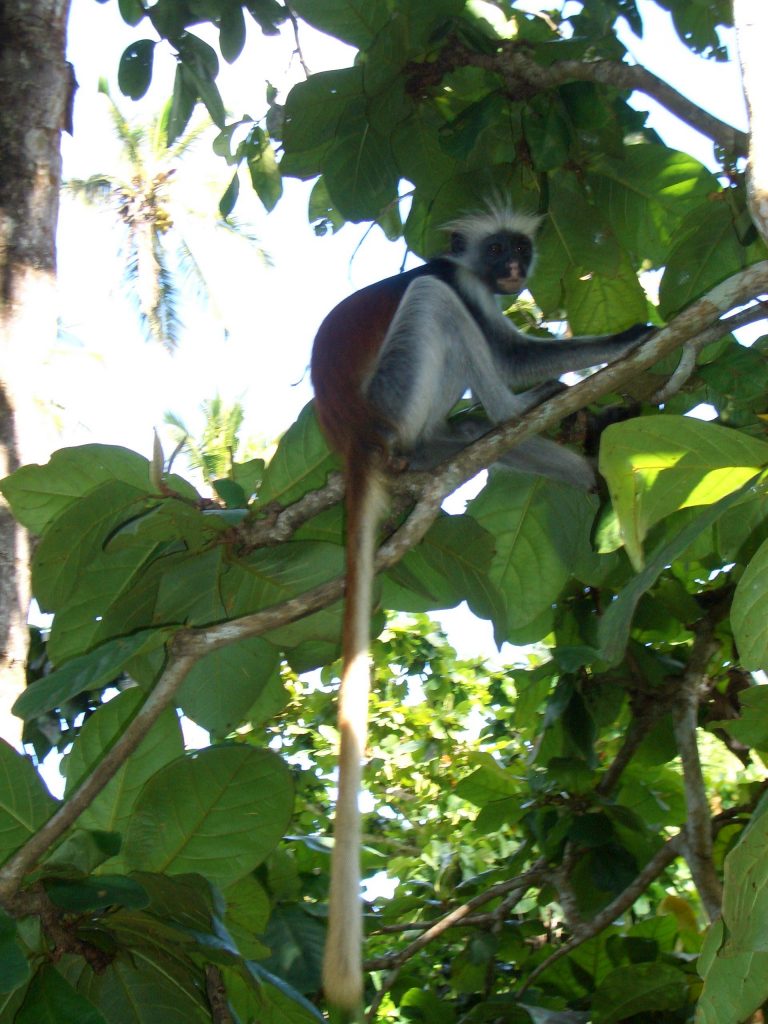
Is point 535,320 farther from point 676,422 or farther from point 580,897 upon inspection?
point 676,422

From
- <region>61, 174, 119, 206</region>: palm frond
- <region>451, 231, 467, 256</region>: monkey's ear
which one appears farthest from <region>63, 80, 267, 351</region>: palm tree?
<region>451, 231, 467, 256</region>: monkey's ear

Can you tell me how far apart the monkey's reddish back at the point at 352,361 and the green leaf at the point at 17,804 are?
3.96 feet

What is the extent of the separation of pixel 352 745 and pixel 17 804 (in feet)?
1.73

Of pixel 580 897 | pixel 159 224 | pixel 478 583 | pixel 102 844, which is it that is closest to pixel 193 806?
pixel 102 844

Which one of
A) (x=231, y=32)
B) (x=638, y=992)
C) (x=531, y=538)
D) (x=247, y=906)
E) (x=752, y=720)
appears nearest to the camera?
(x=752, y=720)

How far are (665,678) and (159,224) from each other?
23.6 meters

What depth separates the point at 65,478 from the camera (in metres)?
2.02

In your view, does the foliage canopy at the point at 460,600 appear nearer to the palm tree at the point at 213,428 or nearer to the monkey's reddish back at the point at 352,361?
the monkey's reddish back at the point at 352,361

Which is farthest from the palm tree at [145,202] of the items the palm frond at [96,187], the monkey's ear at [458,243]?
the monkey's ear at [458,243]

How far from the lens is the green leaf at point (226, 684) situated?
212 cm

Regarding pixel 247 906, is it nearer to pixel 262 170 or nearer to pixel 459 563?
pixel 459 563

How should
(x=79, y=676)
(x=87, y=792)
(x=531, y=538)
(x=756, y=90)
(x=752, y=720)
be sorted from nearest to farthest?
1. (x=756, y=90)
2. (x=87, y=792)
3. (x=79, y=676)
4. (x=752, y=720)
5. (x=531, y=538)

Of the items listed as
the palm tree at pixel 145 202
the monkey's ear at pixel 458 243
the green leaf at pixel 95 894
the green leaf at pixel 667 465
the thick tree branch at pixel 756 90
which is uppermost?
the palm tree at pixel 145 202

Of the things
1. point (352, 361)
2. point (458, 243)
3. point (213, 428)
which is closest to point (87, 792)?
point (352, 361)
